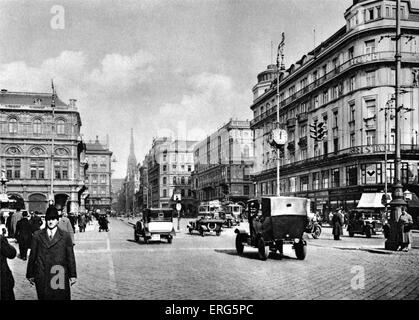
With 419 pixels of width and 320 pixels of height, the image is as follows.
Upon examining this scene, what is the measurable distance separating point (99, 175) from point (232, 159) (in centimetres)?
5918

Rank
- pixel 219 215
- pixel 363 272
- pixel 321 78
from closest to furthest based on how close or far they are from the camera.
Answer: pixel 363 272 → pixel 219 215 → pixel 321 78

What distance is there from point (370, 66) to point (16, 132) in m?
52.9

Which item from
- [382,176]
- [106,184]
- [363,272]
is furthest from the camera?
[106,184]

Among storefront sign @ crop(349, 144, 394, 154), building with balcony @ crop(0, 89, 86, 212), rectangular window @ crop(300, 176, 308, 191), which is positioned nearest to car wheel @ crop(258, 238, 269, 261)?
storefront sign @ crop(349, 144, 394, 154)

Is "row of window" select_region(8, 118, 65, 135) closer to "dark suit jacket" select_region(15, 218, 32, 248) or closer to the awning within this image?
the awning

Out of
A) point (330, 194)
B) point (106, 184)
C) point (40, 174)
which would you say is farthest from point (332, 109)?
point (106, 184)

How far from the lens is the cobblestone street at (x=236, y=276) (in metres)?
8.82

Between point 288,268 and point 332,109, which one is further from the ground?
point 332,109

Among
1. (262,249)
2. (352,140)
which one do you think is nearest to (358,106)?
(352,140)

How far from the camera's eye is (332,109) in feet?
154

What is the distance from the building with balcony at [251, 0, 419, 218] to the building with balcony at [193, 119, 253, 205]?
2922 centimetres

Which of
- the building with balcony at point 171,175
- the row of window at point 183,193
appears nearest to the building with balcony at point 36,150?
the building with balcony at point 171,175

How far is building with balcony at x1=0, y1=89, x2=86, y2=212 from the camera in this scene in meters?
70.1
